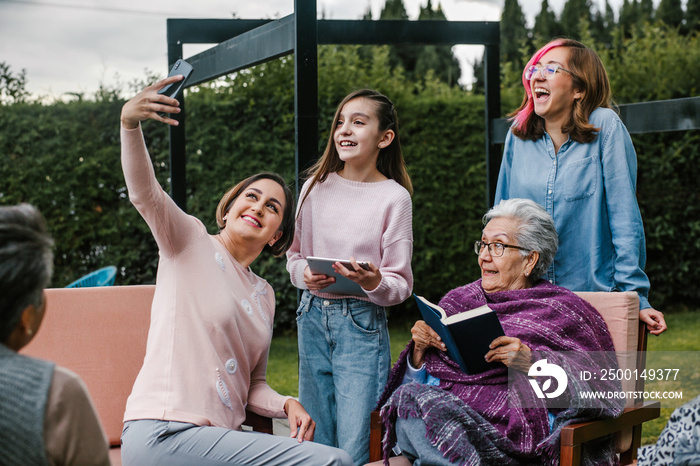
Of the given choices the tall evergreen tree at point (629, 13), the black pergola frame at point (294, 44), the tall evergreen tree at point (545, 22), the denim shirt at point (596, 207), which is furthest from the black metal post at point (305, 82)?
the tall evergreen tree at point (545, 22)

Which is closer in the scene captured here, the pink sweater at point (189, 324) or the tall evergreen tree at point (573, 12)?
the pink sweater at point (189, 324)

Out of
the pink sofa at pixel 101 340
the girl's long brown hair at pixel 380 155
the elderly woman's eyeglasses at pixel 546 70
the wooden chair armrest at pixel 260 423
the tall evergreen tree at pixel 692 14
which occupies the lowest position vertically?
the wooden chair armrest at pixel 260 423

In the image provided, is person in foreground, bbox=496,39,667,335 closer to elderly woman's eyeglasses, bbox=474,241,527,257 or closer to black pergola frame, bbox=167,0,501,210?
elderly woman's eyeglasses, bbox=474,241,527,257

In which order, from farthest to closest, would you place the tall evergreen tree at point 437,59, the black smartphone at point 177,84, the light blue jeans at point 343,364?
the tall evergreen tree at point 437,59, the light blue jeans at point 343,364, the black smartphone at point 177,84

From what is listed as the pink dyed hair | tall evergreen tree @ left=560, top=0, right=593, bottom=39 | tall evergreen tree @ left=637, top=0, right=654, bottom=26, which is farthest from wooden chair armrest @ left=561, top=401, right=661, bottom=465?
tall evergreen tree @ left=560, top=0, right=593, bottom=39

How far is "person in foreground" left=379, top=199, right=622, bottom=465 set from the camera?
2.34m

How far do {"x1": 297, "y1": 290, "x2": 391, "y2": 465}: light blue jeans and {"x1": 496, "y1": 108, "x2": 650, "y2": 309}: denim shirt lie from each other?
0.80 m

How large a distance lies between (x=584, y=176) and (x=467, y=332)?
929 millimetres

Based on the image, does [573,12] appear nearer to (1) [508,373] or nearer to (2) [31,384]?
(1) [508,373]

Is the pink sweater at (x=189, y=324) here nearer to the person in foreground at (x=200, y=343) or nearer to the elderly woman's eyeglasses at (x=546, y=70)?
the person in foreground at (x=200, y=343)

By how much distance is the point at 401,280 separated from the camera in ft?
8.78

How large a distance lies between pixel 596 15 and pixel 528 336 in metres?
13.1

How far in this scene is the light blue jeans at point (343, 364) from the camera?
8.82ft

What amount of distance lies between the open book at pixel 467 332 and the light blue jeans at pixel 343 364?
10.4 inches
